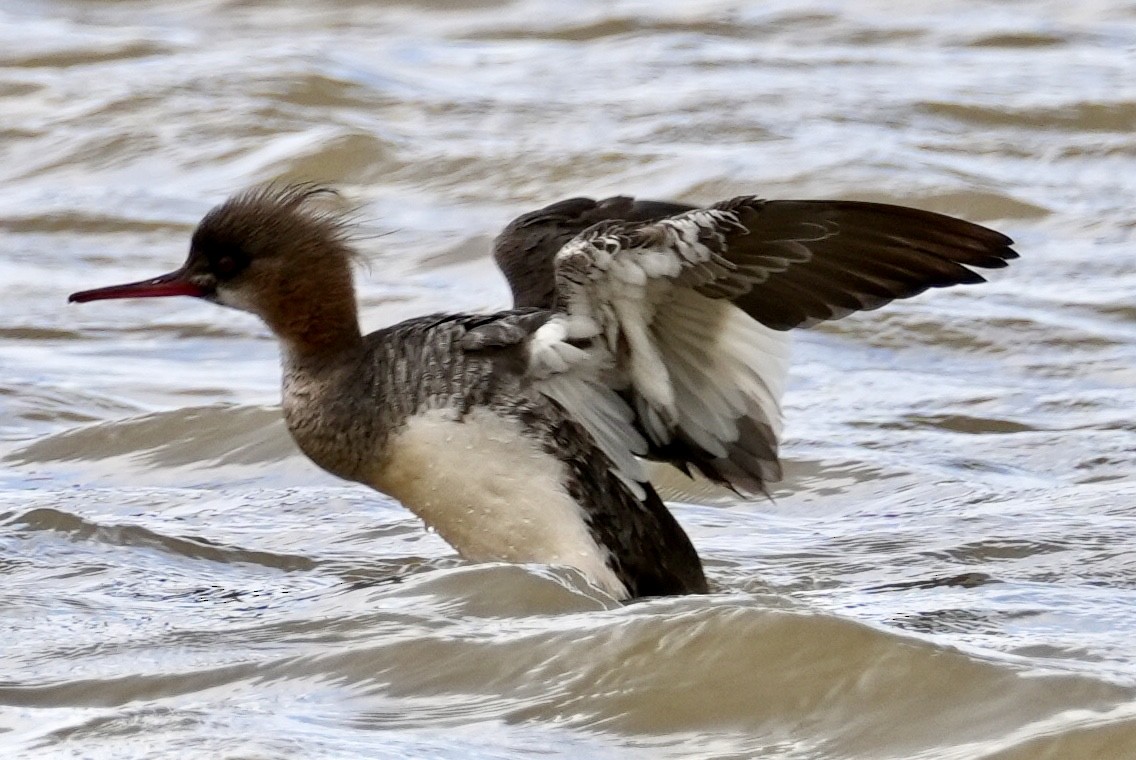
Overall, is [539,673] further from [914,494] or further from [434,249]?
[434,249]

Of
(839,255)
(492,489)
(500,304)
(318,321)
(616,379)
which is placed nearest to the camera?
(839,255)

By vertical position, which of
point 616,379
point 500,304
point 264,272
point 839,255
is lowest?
point 500,304

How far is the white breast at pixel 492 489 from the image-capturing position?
4977 millimetres

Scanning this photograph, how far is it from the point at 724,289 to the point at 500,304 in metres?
3.70

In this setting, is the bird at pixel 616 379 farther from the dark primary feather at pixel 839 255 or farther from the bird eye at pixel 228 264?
the bird eye at pixel 228 264

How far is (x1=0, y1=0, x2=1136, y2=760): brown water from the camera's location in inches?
165

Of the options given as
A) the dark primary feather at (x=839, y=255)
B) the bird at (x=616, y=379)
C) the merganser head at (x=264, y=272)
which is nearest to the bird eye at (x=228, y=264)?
the merganser head at (x=264, y=272)

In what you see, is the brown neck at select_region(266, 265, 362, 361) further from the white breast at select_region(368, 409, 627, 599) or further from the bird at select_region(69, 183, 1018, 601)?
the white breast at select_region(368, 409, 627, 599)

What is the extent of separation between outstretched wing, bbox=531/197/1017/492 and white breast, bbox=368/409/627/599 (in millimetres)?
218

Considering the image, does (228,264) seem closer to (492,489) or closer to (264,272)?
(264,272)

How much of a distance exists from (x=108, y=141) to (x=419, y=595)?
6.59 m

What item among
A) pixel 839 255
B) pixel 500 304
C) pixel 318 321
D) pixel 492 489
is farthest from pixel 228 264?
pixel 500 304

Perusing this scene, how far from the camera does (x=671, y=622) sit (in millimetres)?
4551

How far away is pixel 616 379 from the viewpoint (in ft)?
16.7
